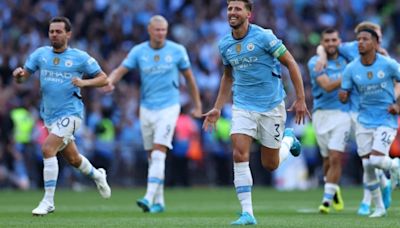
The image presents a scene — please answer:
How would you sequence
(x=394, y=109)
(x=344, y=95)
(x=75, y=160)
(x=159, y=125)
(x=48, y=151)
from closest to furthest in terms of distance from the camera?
(x=48, y=151) → (x=394, y=109) → (x=75, y=160) → (x=344, y=95) → (x=159, y=125)

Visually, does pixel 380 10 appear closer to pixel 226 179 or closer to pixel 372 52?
pixel 226 179

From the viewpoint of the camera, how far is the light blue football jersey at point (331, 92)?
17328 millimetres

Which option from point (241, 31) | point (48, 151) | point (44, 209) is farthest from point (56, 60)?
point (241, 31)

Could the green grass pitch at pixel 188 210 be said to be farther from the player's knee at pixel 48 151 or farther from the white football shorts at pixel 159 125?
the white football shorts at pixel 159 125

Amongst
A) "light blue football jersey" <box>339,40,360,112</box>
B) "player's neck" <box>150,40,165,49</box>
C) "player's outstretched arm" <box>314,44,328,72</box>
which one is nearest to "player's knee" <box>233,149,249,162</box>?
"player's outstretched arm" <box>314,44,328,72</box>

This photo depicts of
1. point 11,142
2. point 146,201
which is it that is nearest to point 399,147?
point 11,142

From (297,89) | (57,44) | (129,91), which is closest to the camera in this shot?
(297,89)

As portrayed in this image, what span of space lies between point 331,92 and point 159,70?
2654mm

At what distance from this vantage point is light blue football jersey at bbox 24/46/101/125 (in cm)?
1523

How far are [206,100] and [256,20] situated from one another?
3536mm

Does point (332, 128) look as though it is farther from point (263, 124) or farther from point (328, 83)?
point (263, 124)

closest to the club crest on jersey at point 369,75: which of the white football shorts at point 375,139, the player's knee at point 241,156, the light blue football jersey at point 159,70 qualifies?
the white football shorts at point 375,139

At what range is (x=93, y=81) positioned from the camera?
15.1 metres

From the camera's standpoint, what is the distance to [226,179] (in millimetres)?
27578
